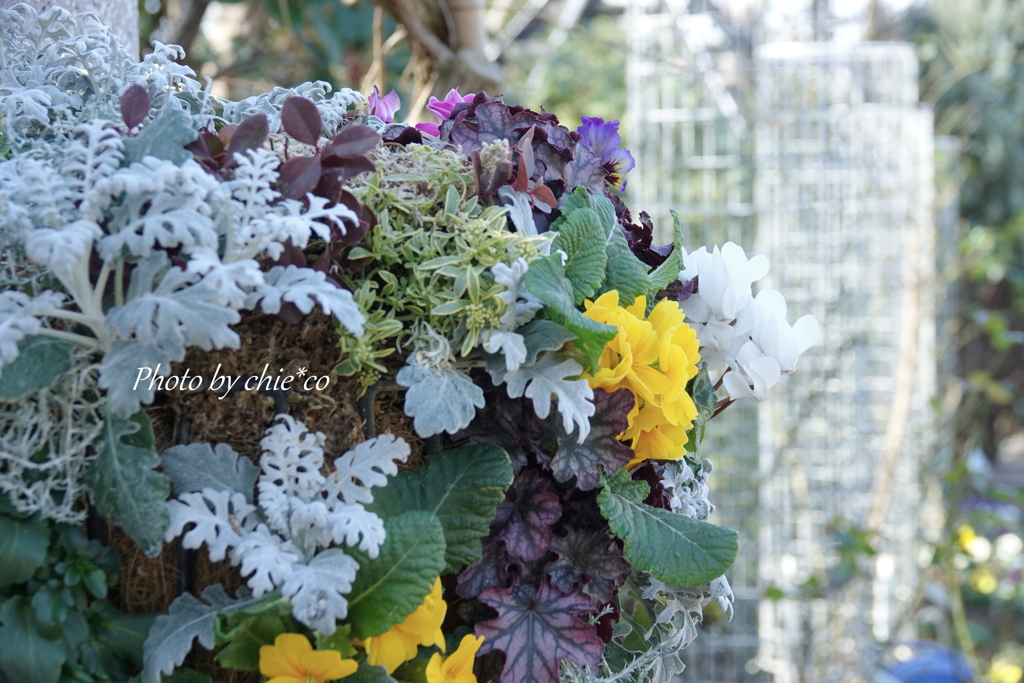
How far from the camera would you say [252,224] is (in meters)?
0.42

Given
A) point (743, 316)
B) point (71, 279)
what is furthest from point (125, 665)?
point (743, 316)

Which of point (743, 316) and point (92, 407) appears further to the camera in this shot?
point (743, 316)

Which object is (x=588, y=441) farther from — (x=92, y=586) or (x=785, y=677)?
(x=785, y=677)

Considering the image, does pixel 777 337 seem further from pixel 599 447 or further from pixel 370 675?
pixel 370 675

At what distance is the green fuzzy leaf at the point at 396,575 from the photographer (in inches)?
17.4

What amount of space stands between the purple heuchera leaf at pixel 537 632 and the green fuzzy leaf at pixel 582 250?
7.7 inches

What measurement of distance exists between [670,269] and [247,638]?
374 millimetres

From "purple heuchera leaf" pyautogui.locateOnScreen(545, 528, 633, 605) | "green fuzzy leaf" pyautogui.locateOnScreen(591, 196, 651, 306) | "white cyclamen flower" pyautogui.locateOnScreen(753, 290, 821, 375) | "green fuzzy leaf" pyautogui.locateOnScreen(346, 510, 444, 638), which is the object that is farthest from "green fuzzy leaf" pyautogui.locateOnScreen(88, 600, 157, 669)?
"white cyclamen flower" pyautogui.locateOnScreen(753, 290, 821, 375)

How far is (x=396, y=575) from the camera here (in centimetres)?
45

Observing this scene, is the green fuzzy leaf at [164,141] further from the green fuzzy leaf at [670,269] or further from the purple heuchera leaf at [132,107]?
the green fuzzy leaf at [670,269]

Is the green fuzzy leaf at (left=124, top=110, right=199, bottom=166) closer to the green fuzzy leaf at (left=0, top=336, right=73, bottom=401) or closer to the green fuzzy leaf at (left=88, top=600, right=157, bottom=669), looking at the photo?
the green fuzzy leaf at (left=0, top=336, right=73, bottom=401)

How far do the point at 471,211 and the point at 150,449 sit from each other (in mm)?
242

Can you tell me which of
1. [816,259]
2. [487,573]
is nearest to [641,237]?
[487,573]

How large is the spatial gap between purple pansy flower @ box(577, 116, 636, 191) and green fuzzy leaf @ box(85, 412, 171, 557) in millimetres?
432
